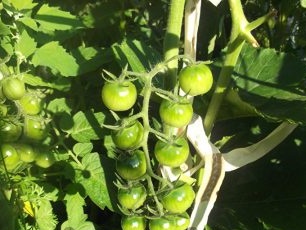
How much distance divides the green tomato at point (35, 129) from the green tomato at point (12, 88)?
0.10m

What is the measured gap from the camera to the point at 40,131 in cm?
134

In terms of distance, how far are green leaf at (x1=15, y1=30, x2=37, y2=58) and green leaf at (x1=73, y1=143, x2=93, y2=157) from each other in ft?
0.81

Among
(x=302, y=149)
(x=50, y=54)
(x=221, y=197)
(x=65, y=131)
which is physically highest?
(x=50, y=54)

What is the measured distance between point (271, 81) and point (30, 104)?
22.5 inches

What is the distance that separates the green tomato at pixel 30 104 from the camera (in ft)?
4.22

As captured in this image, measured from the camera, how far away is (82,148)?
142 centimetres

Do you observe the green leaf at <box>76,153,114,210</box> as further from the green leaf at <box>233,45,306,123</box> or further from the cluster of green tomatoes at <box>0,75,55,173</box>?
the green leaf at <box>233,45,306,123</box>

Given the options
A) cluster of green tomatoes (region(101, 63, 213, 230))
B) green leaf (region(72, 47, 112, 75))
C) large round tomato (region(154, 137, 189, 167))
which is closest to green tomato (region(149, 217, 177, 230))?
cluster of green tomatoes (region(101, 63, 213, 230))

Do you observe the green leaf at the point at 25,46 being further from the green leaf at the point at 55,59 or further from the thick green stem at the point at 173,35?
the thick green stem at the point at 173,35

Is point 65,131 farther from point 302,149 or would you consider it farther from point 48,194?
point 302,149

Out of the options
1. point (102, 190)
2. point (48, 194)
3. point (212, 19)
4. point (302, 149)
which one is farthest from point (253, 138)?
point (48, 194)

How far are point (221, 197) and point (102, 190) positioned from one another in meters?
0.47

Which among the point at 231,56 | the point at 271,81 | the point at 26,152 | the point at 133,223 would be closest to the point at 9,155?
the point at 26,152

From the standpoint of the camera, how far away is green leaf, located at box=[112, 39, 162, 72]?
1.43 meters
